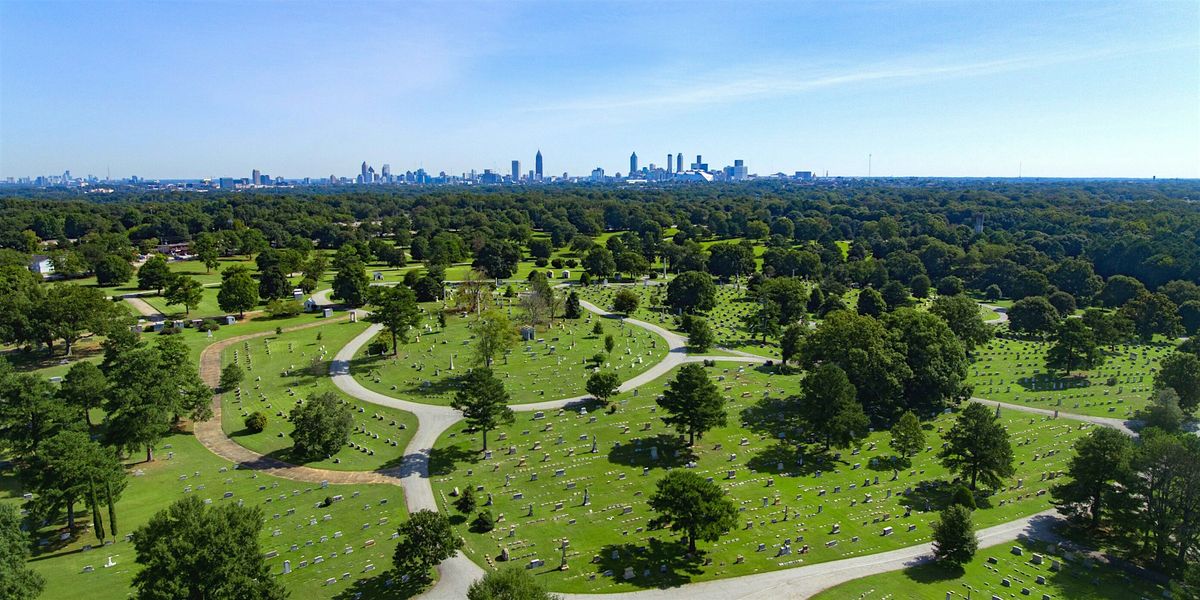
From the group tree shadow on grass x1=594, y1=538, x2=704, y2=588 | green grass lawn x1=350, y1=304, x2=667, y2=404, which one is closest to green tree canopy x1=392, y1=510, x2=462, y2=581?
tree shadow on grass x1=594, y1=538, x2=704, y2=588

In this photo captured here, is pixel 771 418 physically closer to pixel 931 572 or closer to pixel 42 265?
pixel 931 572

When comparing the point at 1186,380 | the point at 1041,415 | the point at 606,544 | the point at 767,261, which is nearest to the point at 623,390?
the point at 606,544

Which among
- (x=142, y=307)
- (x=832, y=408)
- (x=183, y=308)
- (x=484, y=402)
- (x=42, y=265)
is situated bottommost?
(x=832, y=408)

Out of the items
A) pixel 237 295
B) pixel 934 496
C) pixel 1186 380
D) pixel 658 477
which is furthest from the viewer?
pixel 237 295

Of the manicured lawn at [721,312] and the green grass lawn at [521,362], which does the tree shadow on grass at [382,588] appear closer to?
the green grass lawn at [521,362]

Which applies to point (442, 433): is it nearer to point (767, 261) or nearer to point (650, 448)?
point (650, 448)

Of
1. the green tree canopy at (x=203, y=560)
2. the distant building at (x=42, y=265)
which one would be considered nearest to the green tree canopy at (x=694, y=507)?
the green tree canopy at (x=203, y=560)

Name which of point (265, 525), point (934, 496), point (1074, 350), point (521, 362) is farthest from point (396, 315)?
point (1074, 350)
